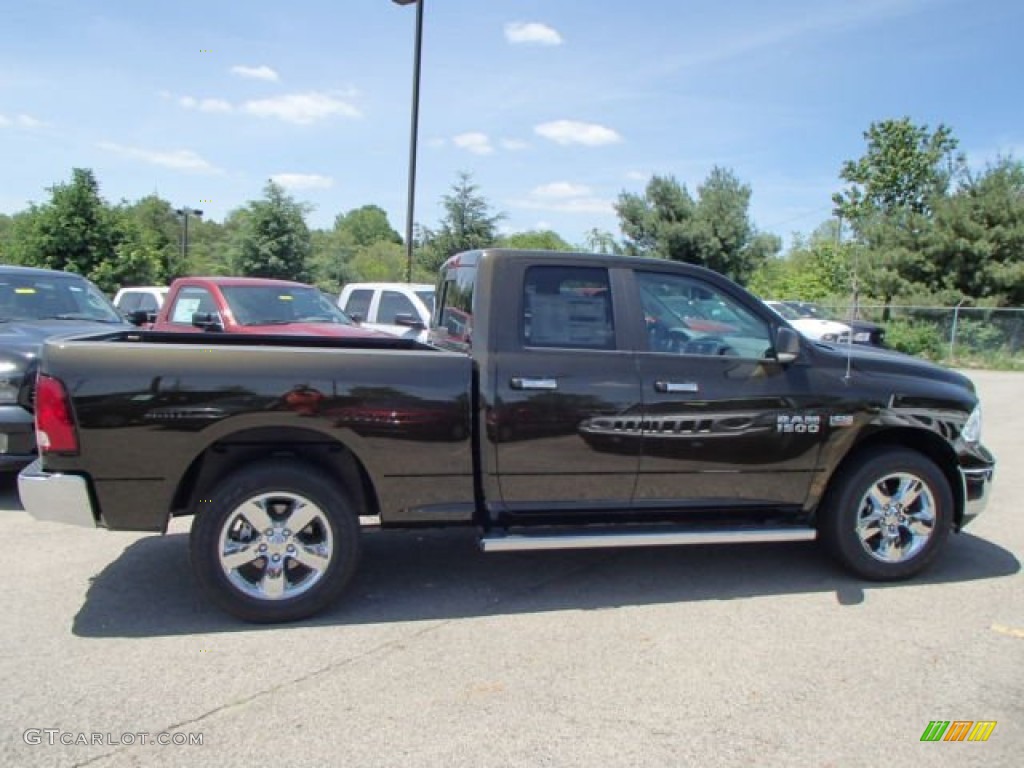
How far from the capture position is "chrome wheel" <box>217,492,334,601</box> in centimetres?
382

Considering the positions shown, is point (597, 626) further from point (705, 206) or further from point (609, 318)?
point (705, 206)

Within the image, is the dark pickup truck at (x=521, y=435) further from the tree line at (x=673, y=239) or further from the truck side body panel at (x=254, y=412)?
the tree line at (x=673, y=239)

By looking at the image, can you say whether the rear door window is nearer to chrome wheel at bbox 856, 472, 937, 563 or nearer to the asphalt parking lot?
the asphalt parking lot

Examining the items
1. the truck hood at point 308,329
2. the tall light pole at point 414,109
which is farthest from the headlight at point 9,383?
the tall light pole at point 414,109

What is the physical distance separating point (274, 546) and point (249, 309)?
559 centimetres

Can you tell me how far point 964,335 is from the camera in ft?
75.8

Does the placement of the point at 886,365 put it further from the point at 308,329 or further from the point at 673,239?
the point at 673,239

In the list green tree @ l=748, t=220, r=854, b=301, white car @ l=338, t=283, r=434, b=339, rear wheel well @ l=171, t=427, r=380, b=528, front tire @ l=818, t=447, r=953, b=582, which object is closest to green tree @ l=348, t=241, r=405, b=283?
green tree @ l=748, t=220, r=854, b=301

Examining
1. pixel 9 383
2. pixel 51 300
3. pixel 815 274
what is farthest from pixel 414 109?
pixel 815 274

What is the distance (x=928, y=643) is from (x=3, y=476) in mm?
7243

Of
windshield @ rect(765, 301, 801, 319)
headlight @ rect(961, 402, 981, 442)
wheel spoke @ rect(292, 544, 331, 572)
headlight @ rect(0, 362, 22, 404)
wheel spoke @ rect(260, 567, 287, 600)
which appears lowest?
wheel spoke @ rect(260, 567, 287, 600)

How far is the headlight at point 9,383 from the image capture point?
5.62 meters

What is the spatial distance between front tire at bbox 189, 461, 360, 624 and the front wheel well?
0.31 feet

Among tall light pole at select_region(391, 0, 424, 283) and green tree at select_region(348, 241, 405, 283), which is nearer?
tall light pole at select_region(391, 0, 424, 283)
